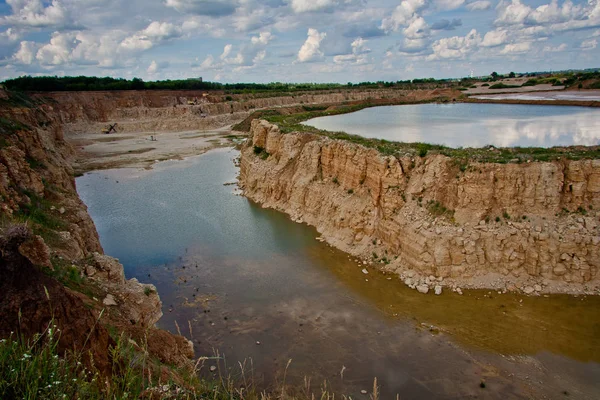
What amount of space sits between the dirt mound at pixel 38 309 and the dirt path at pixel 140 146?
37.8m

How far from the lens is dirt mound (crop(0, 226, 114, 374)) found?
205 inches

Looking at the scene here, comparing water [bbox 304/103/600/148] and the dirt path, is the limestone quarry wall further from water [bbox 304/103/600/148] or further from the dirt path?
water [bbox 304/103/600/148]

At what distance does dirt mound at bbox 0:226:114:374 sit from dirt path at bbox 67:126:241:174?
37754 mm

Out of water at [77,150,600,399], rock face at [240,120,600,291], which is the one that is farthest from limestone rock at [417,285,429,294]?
rock face at [240,120,600,291]

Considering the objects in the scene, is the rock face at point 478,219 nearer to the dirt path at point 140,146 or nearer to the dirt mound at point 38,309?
the dirt mound at point 38,309

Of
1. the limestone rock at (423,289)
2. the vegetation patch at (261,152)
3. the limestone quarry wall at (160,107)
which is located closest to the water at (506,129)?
the vegetation patch at (261,152)

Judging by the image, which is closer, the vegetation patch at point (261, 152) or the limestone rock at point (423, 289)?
the limestone rock at point (423, 289)

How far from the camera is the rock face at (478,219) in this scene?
15.3 metres

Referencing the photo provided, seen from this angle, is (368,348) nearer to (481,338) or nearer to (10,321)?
(481,338)

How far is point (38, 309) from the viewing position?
214 inches

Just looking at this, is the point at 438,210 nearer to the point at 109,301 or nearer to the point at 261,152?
the point at 109,301

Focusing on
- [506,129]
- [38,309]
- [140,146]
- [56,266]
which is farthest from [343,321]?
[140,146]

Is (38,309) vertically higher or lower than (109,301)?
higher

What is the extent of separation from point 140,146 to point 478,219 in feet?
159
